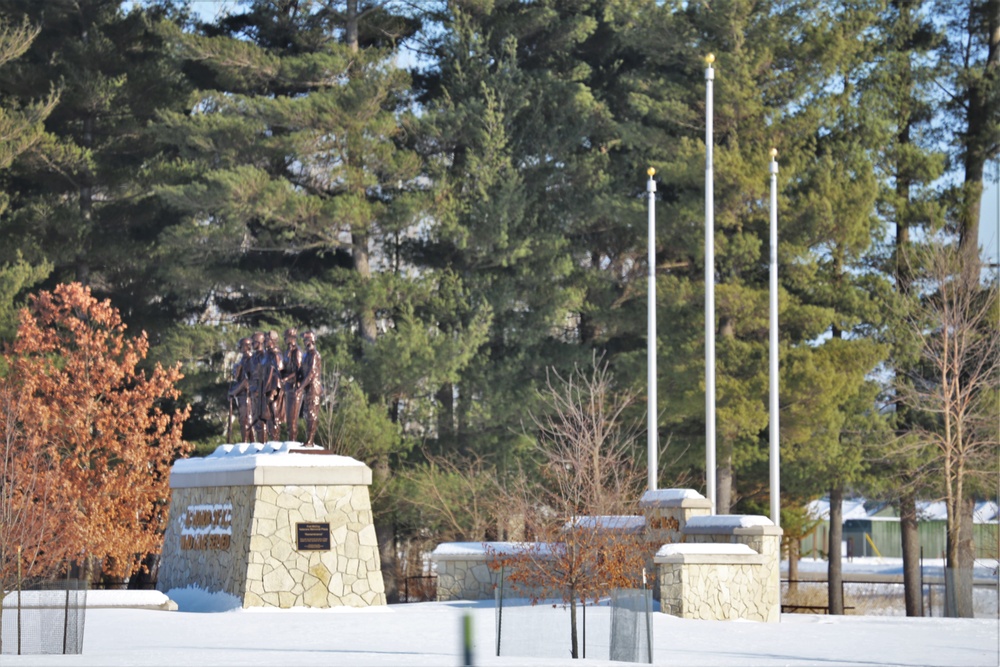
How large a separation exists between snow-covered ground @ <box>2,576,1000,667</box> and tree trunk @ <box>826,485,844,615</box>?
38.8 feet

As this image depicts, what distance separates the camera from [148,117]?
133 ft

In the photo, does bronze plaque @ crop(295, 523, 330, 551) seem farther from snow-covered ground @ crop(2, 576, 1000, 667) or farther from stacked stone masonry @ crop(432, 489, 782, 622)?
stacked stone masonry @ crop(432, 489, 782, 622)

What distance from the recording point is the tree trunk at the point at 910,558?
114ft

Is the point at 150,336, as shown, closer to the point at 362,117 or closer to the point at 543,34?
the point at 362,117

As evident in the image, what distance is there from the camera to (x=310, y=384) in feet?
82.5

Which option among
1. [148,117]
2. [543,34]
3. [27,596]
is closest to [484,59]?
[543,34]

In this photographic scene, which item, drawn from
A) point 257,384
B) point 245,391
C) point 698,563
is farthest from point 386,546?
point 698,563

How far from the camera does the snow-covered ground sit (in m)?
15.5

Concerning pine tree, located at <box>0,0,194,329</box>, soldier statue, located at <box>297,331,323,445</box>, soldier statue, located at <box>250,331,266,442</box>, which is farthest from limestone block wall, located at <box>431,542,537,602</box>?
pine tree, located at <box>0,0,194,329</box>

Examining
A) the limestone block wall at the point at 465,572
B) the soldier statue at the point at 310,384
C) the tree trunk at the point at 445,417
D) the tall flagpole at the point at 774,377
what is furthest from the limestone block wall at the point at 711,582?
the tree trunk at the point at 445,417

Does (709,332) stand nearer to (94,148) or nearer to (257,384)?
(257,384)

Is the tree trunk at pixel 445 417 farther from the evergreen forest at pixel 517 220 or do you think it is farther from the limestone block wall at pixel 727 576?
the limestone block wall at pixel 727 576

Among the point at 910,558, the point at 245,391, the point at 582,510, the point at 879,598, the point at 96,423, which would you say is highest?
the point at 96,423

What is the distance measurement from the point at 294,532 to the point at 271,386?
2908 mm
